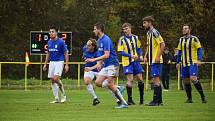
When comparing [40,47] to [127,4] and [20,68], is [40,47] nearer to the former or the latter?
[20,68]

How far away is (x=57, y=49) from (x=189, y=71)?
3770mm

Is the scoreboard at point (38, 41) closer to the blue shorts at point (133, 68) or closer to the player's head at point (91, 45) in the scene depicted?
the blue shorts at point (133, 68)

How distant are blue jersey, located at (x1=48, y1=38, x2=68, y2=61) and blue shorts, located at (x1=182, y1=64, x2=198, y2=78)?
11.2 feet

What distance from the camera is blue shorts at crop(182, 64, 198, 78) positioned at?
20234 millimetres

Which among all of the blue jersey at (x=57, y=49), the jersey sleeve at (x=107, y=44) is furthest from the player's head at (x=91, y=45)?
the blue jersey at (x=57, y=49)

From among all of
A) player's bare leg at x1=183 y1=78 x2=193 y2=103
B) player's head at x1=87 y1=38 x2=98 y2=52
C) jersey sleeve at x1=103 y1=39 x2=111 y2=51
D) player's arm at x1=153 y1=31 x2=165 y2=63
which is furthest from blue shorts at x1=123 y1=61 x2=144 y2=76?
jersey sleeve at x1=103 y1=39 x2=111 y2=51

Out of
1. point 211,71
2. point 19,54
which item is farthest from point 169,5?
point 211,71

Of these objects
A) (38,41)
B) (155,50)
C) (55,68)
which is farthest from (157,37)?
(38,41)

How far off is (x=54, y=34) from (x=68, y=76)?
2234cm

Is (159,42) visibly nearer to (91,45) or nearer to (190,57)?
(91,45)

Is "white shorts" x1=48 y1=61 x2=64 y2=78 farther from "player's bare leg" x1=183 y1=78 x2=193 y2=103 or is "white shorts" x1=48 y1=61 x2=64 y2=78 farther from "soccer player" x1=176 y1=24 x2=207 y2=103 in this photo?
"player's bare leg" x1=183 y1=78 x2=193 y2=103

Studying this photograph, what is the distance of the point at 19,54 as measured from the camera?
48.2m

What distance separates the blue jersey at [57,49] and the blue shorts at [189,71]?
11.2 feet

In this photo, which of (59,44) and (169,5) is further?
(169,5)
